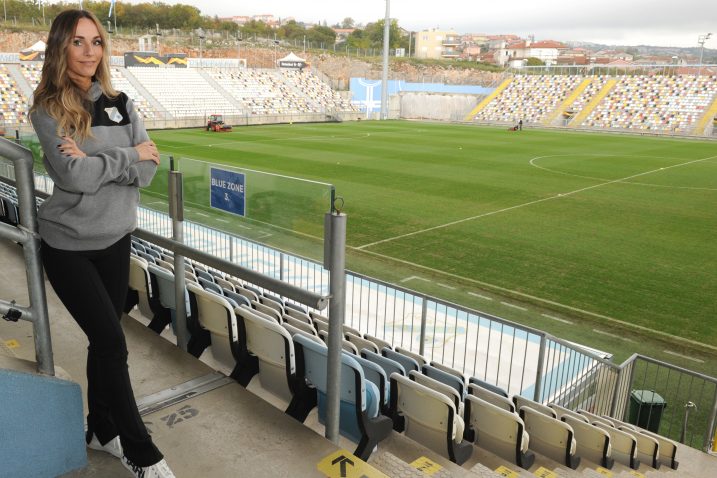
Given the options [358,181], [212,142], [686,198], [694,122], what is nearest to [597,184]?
[686,198]

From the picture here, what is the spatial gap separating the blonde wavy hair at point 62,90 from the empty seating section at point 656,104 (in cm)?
5661

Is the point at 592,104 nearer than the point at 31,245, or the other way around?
the point at 31,245

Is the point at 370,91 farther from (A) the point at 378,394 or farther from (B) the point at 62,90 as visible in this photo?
(B) the point at 62,90

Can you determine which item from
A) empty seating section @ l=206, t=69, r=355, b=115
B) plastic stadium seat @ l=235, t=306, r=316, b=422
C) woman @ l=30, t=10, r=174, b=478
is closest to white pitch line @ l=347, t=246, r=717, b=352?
plastic stadium seat @ l=235, t=306, r=316, b=422

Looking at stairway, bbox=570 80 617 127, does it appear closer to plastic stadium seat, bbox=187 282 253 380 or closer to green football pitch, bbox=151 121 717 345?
green football pitch, bbox=151 121 717 345

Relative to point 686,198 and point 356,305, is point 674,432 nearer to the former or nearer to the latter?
point 356,305

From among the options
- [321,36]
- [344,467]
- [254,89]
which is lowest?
[344,467]

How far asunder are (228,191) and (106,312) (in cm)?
180

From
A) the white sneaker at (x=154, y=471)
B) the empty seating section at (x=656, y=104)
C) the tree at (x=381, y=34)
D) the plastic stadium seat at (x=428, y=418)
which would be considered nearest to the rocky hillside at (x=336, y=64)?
the empty seating section at (x=656, y=104)

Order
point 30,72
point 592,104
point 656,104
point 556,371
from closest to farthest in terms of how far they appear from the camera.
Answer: point 556,371
point 30,72
point 656,104
point 592,104

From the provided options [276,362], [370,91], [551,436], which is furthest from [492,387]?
[370,91]

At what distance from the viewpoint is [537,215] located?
17.7 meters

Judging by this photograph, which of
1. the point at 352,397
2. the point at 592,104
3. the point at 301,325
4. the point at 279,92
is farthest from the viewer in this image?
the point at 279,92

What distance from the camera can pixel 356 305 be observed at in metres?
9.84
